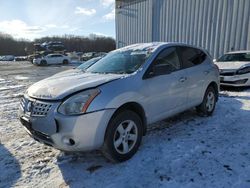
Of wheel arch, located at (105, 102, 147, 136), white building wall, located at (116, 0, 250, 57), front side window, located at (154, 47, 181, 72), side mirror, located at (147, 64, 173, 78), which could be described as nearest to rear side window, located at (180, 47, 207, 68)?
front side window, located at (154, 47, 181, 72)

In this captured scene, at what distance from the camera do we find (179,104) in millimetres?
4355

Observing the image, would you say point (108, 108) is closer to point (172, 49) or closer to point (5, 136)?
point (172, 49)

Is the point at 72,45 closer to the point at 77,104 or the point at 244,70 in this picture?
the point at 244,70

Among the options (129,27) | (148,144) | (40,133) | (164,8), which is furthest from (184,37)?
(40,133)

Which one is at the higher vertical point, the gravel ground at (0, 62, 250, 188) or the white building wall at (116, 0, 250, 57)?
the white building wall at (116, 0, 250, 57)

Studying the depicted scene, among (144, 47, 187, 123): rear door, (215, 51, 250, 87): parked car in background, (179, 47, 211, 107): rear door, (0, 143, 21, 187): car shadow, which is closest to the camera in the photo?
(0, 143, 21, 187): car shadow

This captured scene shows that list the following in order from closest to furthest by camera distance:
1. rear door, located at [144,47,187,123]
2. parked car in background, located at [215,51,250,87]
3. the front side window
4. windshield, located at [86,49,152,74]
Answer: rear door, located at [144,47,187,123], windshield, located at [86,49,152,74], the front side window, parked car in background, located at [215,51,250,87]

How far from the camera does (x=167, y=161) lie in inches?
133

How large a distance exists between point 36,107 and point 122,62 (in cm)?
156

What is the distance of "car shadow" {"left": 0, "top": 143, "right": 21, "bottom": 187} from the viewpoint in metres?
3.09

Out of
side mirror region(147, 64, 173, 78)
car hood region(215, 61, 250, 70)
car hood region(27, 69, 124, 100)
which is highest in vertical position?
side mirror region(147, 64, 173, 78)

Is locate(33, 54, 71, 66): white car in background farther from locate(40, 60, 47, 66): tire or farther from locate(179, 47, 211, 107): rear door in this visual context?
locate(179, 47, 211, 107): rear door

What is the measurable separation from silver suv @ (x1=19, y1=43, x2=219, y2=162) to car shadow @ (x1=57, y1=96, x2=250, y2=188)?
9.9 inches

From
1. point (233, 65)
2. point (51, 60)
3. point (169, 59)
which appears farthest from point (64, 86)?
point (51, 60)
